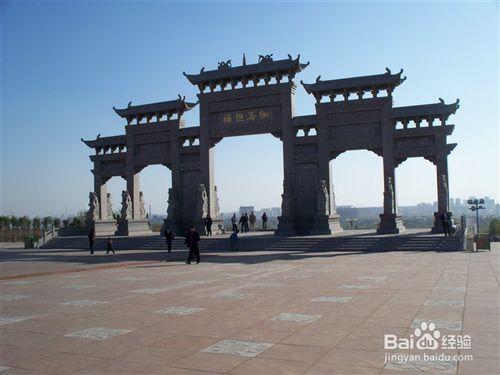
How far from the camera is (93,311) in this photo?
29.7ft

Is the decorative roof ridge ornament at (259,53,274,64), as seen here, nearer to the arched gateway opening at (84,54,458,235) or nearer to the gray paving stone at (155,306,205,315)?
the arched gateway opening at (84,54,458,235)

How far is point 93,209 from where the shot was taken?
35.7 metres

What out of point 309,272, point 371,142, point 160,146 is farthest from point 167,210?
point 309,272

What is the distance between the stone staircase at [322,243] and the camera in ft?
72.1

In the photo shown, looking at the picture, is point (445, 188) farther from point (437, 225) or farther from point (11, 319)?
point (11, 319)

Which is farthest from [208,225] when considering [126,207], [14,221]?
[14,221]

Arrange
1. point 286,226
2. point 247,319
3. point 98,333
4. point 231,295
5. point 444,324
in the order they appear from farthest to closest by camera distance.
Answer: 1. point 286,226
2. point 231,295
3. point 247,319
4. point 98,333
5. point 444,324

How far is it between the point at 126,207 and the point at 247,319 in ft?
89.8

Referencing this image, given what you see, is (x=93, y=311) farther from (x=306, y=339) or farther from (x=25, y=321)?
(x=306, y=339)

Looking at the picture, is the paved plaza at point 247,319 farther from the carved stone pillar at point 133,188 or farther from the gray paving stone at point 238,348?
the carved stone pillar at point 133,188

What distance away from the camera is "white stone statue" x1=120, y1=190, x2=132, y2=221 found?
33.9 meters

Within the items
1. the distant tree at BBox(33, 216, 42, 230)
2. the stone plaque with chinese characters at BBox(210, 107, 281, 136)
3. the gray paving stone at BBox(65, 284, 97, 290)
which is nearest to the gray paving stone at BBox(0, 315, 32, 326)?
the gray paving stone at BBox(65, 284, 97, 290)

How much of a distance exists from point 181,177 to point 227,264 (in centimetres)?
1658

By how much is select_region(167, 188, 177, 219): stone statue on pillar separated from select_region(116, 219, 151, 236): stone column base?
9.99 feet
